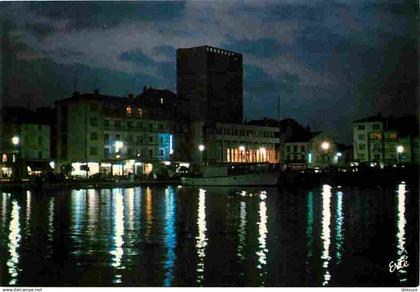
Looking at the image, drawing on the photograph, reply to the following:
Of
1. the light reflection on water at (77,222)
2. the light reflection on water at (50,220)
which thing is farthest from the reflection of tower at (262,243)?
the light reflection on water at (50,220)

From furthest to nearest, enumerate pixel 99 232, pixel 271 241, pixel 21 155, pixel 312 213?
pixel 21 155
pixel 312 213
pixel 99 232
pixel 271 241

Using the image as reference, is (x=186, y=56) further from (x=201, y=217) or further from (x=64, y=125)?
(x=201, y=217)

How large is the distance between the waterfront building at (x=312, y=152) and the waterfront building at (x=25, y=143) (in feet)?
126

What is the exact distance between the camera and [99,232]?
19312 millimetres

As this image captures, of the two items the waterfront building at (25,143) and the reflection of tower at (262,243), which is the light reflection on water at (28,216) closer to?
the reflection of tower at (262,243)

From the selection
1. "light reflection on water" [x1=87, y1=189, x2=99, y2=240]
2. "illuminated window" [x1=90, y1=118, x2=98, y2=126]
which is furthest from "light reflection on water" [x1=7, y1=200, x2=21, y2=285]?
"illuminated window" [x1=90, y1=118, x2=98, y2=126]

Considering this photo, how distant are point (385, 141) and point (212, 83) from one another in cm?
2851

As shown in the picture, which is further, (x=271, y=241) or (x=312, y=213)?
(x=312, y=213)

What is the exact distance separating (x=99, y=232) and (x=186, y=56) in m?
73.5

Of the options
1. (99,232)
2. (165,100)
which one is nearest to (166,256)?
(99,232)

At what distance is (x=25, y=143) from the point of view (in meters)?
57.2

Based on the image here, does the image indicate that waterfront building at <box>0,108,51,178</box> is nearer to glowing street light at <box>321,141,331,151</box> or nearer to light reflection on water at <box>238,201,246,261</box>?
light reflection on water at <box>238,201,246,261</box>

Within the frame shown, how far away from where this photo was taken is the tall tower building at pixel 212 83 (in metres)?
88.8

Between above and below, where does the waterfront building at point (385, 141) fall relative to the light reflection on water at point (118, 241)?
above
